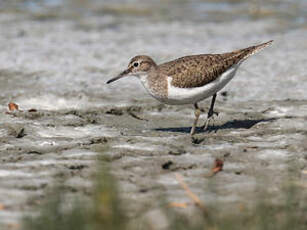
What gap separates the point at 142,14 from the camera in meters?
14.2

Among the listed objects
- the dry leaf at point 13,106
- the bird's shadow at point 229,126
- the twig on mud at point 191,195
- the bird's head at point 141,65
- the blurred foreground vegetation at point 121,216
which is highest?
the bird's head at point 141,65

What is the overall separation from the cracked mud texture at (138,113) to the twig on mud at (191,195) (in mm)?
47

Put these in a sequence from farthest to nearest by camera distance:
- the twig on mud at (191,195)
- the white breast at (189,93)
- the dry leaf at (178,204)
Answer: the white breast at (189,93) → the dry leaf at (178,204) → the twig on mud at (191,195)

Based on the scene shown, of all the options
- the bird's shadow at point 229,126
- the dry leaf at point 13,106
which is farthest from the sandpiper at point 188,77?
the dry leaf at point 13,106

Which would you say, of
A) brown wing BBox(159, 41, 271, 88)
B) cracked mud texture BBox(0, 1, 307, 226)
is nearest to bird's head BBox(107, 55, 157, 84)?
brown wing BBox(159, 41, 271, 88)

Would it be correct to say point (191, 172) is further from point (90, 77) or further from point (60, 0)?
point (60, 0)

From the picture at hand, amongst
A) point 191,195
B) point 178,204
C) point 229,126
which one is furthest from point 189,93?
point 178,204

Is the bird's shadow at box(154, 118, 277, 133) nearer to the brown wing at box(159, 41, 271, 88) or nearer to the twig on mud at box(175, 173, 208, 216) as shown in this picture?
the brown wing at box(159, 41, 271, 88)

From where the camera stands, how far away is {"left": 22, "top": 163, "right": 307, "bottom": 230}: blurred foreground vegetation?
3.02m

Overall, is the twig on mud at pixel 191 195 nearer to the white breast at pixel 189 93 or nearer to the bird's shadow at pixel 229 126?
the white breast at pixel 189 93

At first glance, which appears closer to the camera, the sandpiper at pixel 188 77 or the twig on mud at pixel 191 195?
the twig on mud at pixel 191 195

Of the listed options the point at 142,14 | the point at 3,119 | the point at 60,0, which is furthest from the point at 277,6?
the point at 3,119

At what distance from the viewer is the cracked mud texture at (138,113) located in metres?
4.87

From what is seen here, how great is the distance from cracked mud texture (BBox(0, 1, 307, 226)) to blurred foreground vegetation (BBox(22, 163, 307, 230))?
1.27 feet
